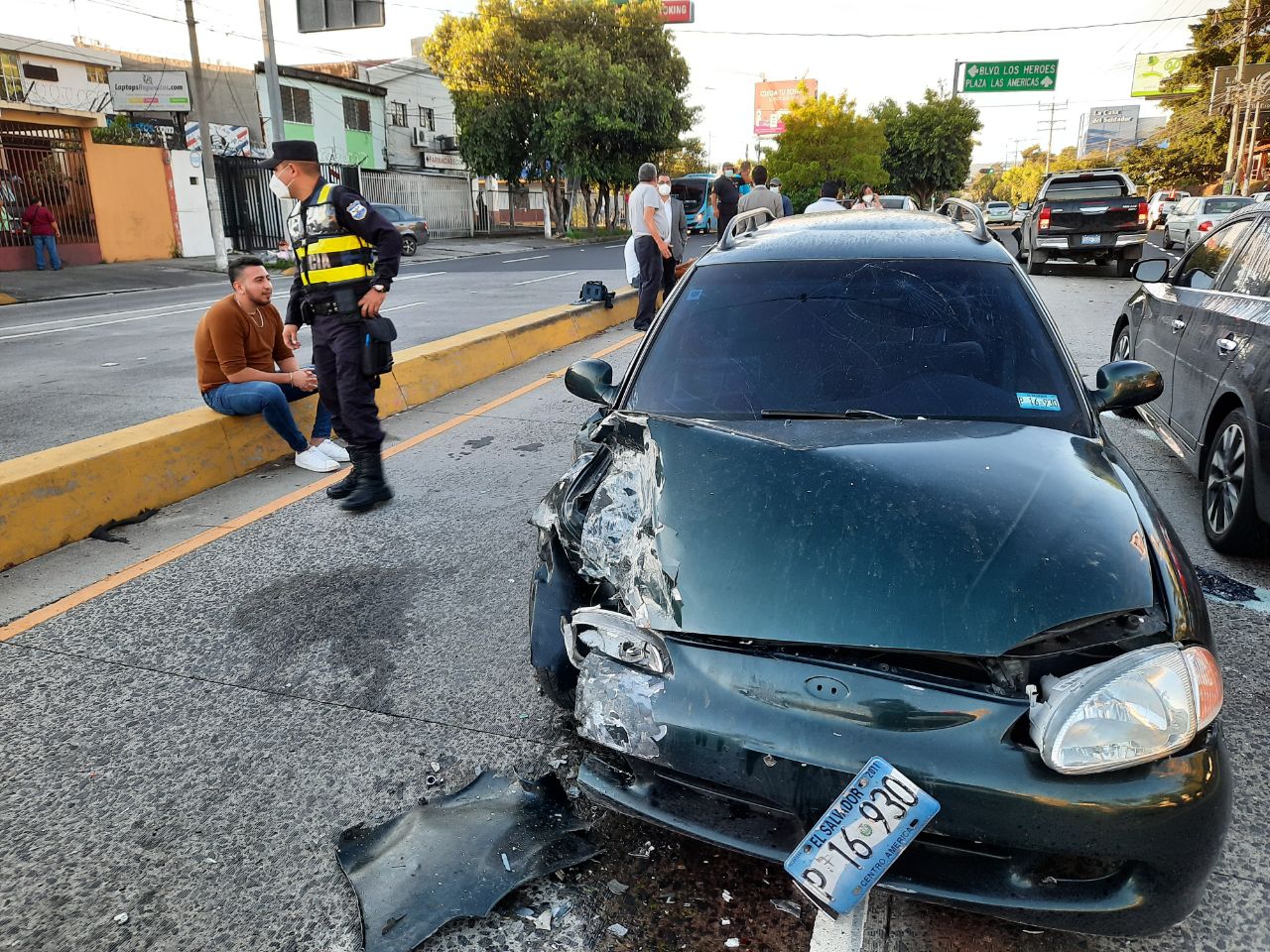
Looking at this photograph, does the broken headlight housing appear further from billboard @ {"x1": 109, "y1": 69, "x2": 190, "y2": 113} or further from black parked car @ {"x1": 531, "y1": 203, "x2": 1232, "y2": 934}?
billboard @ {"x1": 109, "y1": 69, "x2": 190, "y2": 113}

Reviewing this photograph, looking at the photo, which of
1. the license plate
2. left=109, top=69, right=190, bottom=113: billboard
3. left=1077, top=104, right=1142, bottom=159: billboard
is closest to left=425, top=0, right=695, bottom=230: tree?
left=109, top=69, right=190, bottom=113: billboard

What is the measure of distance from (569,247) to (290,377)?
88.0 feet

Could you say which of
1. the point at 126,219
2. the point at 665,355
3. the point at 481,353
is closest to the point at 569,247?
the point at 126,219

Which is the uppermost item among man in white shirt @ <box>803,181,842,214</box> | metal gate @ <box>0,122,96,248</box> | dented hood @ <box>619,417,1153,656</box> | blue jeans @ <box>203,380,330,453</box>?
metal gate @ <box>0,122,96,248</box>

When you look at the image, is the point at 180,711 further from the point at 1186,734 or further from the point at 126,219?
the point at 126,219

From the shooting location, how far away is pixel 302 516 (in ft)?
15.7

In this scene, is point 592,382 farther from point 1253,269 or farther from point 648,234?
point 648,234

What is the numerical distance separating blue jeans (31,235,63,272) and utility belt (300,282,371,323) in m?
20.1

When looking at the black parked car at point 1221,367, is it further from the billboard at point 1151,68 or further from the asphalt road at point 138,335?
the billboard at point 1151,68

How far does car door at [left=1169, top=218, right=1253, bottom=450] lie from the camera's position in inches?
174

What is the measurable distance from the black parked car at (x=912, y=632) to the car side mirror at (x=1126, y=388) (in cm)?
12

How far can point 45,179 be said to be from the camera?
21.3 m

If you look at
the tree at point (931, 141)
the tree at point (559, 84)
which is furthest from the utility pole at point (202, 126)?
the tree at point (931, 141)

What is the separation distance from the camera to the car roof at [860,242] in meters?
3.41
